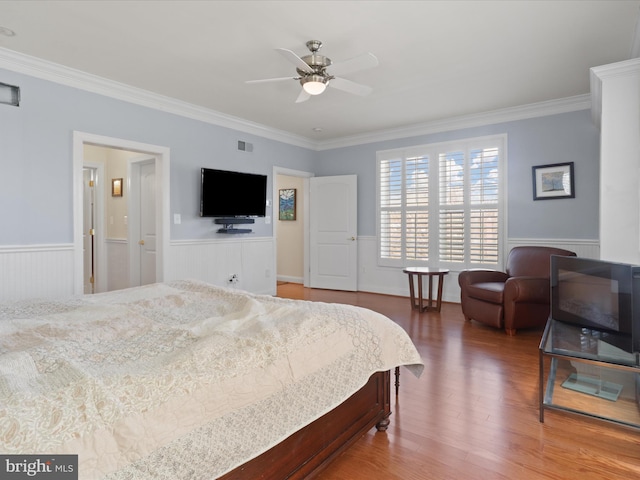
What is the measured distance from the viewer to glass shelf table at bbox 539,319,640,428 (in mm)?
2160

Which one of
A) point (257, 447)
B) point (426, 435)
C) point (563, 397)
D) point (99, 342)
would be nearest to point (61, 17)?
point (99, 342)

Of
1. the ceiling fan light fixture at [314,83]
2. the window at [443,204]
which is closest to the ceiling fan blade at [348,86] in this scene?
the ceiling fan light fixture at [314,83]

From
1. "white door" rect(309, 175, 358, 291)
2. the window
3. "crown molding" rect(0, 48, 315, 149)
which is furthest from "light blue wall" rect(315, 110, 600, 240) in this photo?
"crown molding" rect(0, 48, 315, 149)

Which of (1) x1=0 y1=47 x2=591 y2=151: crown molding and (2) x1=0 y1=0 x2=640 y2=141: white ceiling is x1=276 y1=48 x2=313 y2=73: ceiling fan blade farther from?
(1) x1=0 y1=47 x2=591 y2=151: crown molding

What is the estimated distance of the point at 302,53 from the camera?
340 centimetres

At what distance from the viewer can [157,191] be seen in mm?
4805

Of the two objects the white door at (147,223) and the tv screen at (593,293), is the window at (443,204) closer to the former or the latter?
the tv screen at (593,293)

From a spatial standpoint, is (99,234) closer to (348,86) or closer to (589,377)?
(348,86)

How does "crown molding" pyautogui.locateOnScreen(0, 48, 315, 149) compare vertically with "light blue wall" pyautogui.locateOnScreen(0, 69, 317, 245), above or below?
above

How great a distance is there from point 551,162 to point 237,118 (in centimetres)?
426

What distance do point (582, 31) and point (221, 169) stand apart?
13.9 ft

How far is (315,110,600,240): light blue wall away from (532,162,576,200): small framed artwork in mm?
63

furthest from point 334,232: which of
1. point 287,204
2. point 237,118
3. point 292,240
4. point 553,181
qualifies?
point 553,181

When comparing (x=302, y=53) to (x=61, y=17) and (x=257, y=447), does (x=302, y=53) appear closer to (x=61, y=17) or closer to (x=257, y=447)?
(x=61, y=17)
